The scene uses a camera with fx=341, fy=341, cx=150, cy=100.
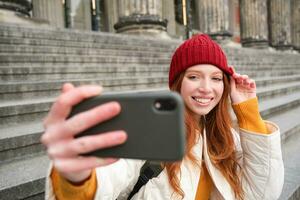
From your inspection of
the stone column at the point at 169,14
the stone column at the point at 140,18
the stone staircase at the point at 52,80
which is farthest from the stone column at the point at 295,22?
the stone column at the point at 140,18

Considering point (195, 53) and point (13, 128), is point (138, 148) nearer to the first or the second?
point (195, 53)

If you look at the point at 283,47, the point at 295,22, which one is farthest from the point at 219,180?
the point at 295,22

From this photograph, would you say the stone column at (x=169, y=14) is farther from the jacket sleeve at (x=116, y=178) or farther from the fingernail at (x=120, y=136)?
the fingernail at (x=120, y=136)

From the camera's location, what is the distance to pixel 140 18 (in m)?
7.88

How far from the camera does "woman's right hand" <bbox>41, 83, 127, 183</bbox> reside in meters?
0.59

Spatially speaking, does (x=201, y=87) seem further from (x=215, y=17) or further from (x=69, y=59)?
(x=215, y=17)

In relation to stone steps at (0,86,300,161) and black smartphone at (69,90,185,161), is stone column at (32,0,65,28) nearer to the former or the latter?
stone steps at (0,86,300,161)

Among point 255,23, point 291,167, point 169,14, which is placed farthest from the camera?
point 169,14

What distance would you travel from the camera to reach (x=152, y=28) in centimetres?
797

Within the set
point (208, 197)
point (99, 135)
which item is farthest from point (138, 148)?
point (208, 197)

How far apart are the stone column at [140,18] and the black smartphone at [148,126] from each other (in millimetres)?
7451

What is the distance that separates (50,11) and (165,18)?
3.65 m

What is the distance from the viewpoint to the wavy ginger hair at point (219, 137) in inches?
48.8

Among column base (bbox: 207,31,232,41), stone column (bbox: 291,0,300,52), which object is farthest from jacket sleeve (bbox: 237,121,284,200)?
stone column (bbox: 291,0,300,52)
